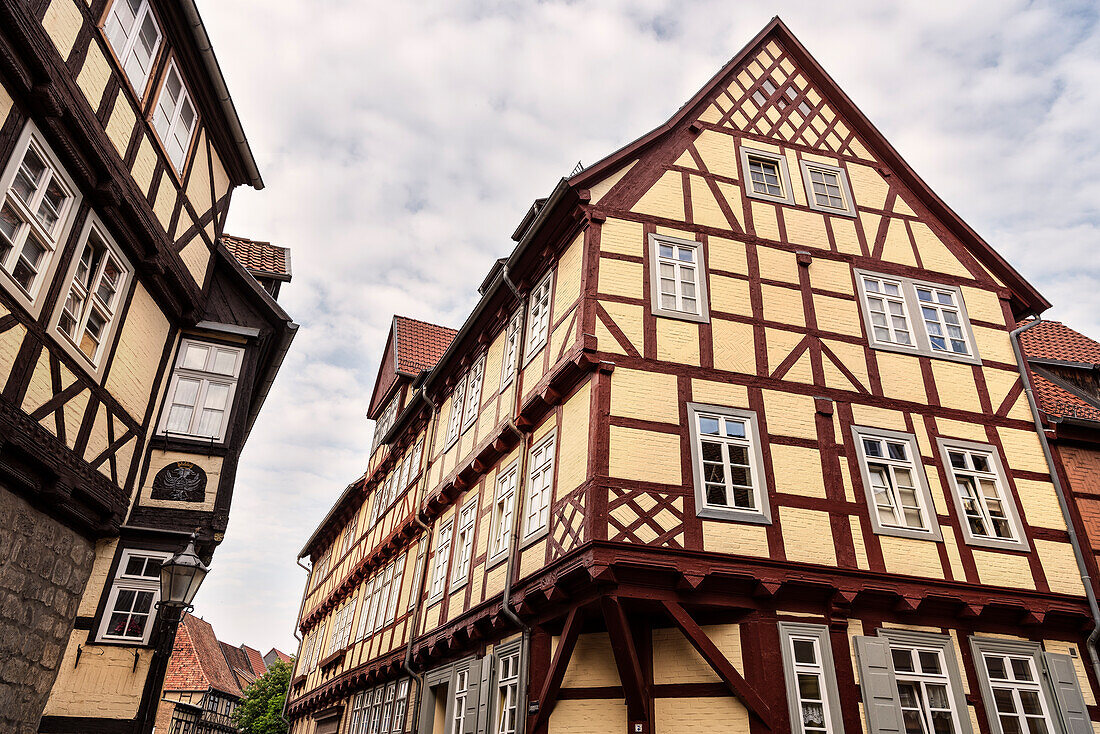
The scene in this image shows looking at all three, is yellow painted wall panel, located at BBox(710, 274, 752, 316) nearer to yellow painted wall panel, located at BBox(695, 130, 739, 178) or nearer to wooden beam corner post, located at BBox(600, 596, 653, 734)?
yellow painted wall panel, located at BBox(695, 130, 739, 178)

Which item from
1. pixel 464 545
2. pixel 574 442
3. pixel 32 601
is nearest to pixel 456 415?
pixel 464 545

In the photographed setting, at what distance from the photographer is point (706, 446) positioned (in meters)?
11.1

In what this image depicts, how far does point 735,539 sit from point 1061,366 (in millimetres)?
9705

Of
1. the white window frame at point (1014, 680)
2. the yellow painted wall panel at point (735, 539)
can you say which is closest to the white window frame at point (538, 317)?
the yellow painted wall panel at point (735, 539)

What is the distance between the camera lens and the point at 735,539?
1035 centimetres

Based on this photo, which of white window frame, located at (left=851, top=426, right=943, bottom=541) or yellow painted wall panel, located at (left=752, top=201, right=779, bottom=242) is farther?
yellow painted wall panel, located at (left=752, top=201, right=779, bottom=242)

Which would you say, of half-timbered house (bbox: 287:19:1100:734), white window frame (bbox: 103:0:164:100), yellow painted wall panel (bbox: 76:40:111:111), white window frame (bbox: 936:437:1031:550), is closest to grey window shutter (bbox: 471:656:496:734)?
half-timbered house (bbox: 287:19:1100:734)

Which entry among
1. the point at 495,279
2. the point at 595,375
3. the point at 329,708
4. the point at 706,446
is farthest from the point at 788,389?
the point at 329,708

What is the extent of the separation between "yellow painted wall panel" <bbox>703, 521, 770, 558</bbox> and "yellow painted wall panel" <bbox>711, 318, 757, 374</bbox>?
245 centimetres

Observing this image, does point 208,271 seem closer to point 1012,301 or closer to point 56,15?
point 56,15

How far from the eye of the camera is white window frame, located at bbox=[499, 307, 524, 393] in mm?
14414

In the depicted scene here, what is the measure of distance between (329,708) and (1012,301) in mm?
20156

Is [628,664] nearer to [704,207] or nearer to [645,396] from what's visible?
[645,396]

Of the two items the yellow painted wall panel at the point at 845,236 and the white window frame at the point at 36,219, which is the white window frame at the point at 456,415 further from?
the white window frame at the point at 36,219
